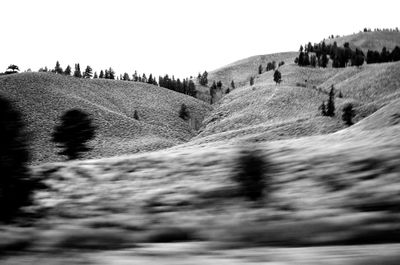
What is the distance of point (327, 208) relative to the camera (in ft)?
11.9

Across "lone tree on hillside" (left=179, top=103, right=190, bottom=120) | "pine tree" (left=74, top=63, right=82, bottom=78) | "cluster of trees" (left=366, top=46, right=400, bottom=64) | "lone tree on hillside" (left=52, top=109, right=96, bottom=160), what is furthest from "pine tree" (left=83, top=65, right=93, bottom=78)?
"lone tree on hillside" (left=52, top=109, right=96, bottom=160)

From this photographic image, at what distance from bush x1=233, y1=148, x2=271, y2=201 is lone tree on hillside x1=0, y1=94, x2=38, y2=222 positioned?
11.5ft

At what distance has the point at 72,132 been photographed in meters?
12.6

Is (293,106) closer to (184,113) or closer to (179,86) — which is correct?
(184,113)

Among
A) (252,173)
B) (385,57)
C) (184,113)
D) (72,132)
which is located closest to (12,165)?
(252,173)

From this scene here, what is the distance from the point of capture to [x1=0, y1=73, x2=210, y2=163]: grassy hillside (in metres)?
75.2

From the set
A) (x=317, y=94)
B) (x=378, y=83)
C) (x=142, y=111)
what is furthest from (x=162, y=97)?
(x=378, y=83)

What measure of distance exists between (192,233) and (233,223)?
464 millimetres

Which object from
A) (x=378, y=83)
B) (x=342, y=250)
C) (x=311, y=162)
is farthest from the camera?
(x=378, y=83)

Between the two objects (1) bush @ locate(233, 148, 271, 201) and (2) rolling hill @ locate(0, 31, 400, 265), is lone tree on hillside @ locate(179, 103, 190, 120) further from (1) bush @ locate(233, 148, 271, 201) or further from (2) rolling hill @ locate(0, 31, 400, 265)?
(1) bush @ locate(233, 148, 271, 201)

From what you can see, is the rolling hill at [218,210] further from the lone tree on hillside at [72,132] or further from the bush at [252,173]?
the lone tree on hillside at [72,132]

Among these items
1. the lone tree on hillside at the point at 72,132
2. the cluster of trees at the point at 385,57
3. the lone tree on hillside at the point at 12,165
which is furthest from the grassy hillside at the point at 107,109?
the cluster of trees at the point at 385,57

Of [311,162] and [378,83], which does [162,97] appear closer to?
[378,83]

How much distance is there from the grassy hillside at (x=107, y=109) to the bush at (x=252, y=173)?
6354 centimetres
